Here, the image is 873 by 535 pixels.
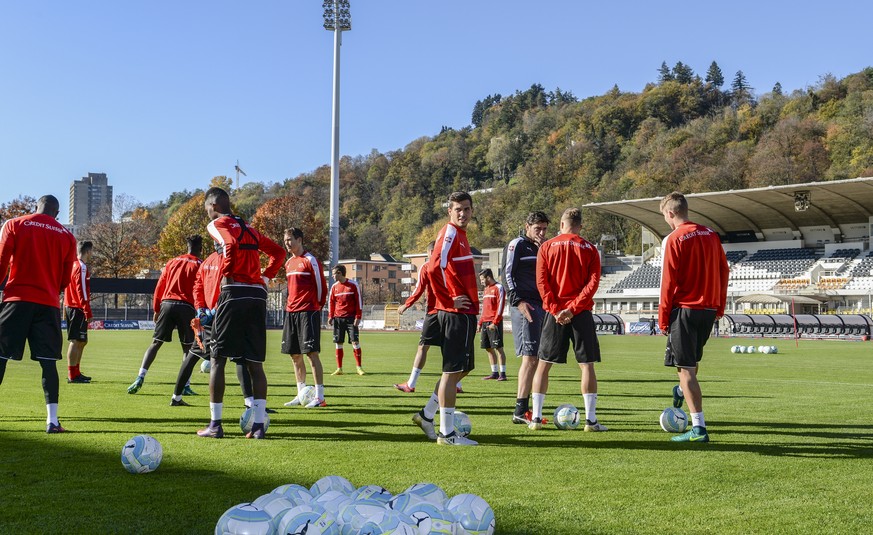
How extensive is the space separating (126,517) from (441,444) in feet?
10.2

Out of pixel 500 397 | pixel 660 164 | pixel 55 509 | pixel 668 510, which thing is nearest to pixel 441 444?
pixel 668 510

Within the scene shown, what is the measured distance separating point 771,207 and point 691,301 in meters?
60.7

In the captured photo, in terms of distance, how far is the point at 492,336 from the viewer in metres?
15.0

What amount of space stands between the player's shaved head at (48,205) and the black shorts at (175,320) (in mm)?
3634

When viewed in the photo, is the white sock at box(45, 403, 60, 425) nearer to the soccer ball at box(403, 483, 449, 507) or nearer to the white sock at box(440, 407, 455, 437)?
the white sock at box(440, 407, 455, 437)

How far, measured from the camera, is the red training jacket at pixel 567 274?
788cm

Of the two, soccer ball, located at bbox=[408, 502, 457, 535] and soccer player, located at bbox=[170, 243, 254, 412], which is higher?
soccer player, located at bbox=[170, 243, 254, 412]

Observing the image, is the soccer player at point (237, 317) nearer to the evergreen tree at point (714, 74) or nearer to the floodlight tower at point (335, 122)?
the floodlight tower at point (335, 122)

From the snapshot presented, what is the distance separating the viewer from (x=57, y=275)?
7.86 meters

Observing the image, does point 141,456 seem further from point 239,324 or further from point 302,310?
point 302,310

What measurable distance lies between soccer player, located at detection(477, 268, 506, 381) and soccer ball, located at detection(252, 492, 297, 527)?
11.2 metres

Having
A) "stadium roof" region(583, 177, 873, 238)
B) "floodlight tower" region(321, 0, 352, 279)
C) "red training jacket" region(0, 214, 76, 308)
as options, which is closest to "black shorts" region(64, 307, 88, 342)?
"red training jacket" region(0, 214, 76, 308)

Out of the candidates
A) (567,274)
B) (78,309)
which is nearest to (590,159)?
(78,309)

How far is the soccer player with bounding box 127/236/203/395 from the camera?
11.5 meters
